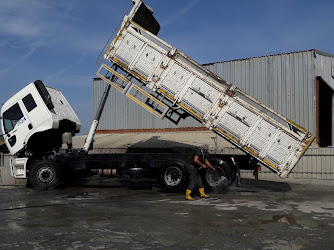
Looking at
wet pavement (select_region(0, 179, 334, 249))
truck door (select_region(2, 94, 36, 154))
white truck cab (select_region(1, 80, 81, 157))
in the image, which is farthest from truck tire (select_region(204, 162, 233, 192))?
truck door (select_region(2, 94, 36, 154))

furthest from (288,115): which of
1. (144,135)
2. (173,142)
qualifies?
(144,135)

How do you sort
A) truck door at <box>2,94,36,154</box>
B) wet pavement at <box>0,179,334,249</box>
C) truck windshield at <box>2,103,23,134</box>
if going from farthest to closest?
truck windshield at <box>2,103,23,134</box> < truck door at <box>2,94,36,154</box> < wet pavement at <box>0,179,334,249</box>

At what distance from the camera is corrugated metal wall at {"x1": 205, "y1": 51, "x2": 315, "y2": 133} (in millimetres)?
21281

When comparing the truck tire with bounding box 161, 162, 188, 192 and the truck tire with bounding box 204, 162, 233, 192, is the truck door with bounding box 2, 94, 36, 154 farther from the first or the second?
the truck tire with bounding box 204, 162, 233, 192

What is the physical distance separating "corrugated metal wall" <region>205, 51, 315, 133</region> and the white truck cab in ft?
41.4

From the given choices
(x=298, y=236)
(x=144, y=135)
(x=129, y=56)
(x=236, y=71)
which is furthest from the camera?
(x=144, y=135)

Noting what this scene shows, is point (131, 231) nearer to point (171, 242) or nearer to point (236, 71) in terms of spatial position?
point (171, 242)

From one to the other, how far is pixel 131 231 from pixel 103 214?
186 centimetres

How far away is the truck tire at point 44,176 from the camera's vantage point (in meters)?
13.3

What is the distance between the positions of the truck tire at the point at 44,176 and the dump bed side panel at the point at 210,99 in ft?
14.2

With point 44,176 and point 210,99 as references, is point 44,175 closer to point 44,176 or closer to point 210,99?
point 44,176

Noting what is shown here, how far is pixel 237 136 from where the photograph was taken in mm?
12289

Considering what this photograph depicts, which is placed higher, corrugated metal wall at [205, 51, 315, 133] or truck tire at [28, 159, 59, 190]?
corrugated metal wall at [205, 51, 315, 133]

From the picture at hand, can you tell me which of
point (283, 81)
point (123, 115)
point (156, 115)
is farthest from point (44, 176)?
point (283, 81)
